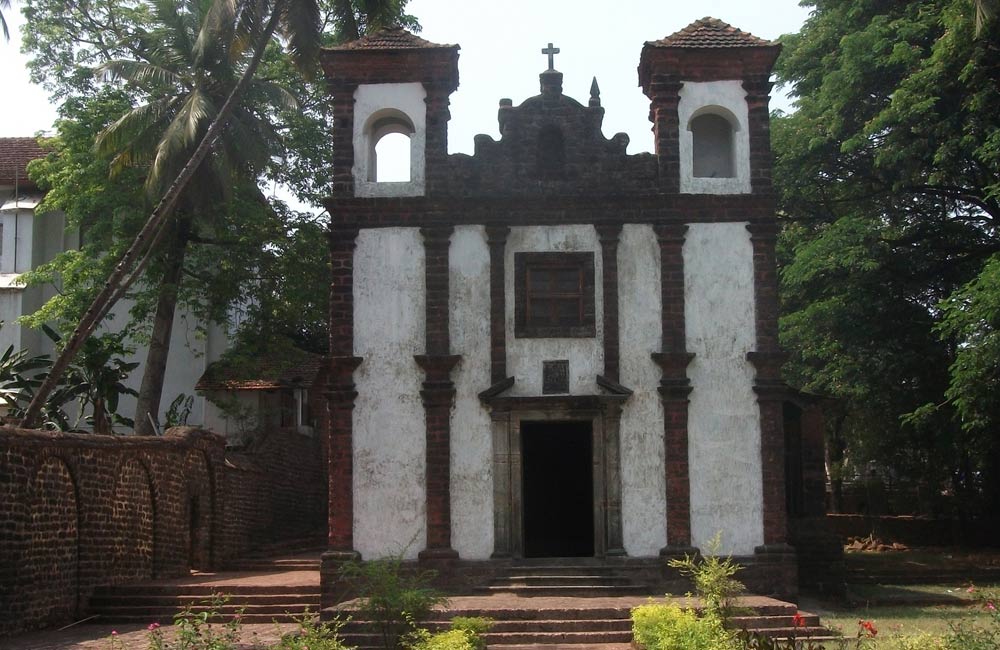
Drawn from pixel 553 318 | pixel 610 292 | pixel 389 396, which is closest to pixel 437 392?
pixel 389 396

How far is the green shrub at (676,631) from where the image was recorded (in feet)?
35.4

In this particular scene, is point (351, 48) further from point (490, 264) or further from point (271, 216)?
point (271, 216)

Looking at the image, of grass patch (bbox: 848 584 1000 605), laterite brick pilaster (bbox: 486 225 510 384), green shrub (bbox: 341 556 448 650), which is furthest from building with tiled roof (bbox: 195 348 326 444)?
green shrub (bbox: 341 556 448 650)

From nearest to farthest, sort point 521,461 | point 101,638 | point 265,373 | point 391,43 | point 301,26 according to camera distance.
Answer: point 101,638, point 521,461, point 391,43, point 301,26, point 265,373

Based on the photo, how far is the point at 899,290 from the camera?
79.2ft

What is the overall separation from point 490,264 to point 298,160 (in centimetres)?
1136

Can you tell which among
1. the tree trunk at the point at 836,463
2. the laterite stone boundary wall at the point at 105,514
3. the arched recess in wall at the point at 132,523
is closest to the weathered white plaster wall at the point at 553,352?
the laterite stone boundary wall at the point at 105,514

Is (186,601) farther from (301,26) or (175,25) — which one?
(175,25)

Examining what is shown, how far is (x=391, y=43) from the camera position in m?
17.8

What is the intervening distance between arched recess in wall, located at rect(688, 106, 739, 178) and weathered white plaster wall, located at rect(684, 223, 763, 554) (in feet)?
5.45

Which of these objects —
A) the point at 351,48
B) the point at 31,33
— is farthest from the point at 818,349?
the point at 31,33

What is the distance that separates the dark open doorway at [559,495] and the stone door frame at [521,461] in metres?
3.10

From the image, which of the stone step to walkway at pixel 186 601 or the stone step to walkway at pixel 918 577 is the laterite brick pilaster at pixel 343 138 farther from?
the stone step to walkway at pixel 918 577

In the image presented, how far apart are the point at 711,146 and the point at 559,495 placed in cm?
685
